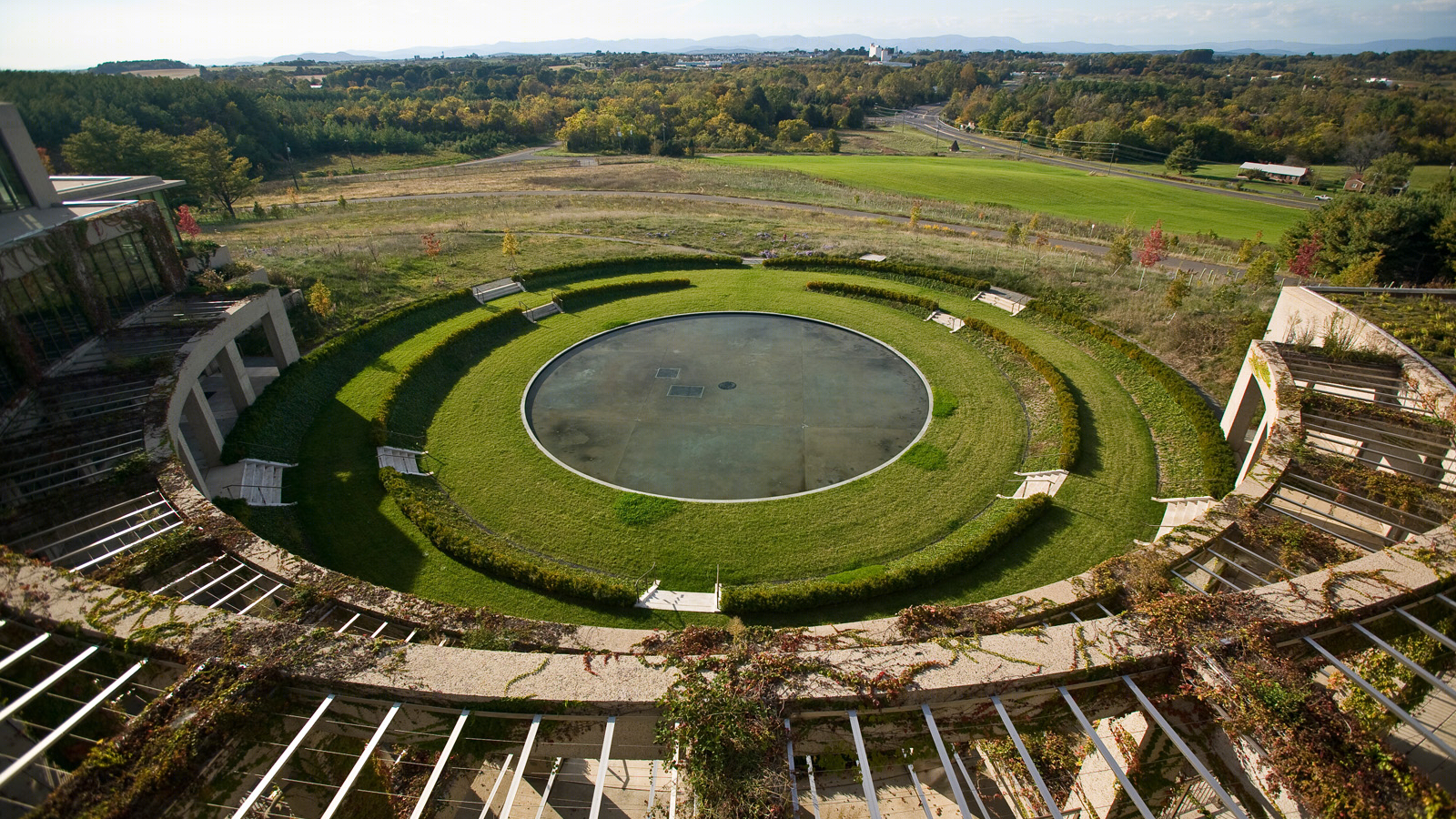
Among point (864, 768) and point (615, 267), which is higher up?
point (864, 768)

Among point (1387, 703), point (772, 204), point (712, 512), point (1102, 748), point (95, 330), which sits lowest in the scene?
point (712, 512)

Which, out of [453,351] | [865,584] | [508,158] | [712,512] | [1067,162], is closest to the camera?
[865,584]

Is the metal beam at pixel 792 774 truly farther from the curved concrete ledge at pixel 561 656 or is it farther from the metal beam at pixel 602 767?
the metal beam at pixel 602 767

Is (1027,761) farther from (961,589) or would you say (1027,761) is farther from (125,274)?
(125,274)

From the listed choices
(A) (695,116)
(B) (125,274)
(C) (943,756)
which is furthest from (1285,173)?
(B) (125,274)

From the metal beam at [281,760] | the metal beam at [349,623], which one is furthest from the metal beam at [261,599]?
the metal beam at [281,760]

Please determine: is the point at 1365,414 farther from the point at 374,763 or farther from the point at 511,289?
the point at 511,289
